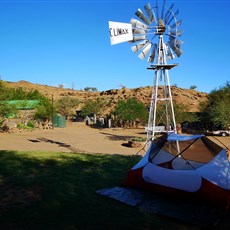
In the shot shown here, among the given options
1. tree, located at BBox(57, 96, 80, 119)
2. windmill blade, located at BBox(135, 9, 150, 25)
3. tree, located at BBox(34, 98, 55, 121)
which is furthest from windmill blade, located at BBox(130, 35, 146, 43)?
tree, located at BBox(57, 96, 80, 119)

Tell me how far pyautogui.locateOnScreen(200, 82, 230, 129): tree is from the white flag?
22.2 m

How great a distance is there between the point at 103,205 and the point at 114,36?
8.02m

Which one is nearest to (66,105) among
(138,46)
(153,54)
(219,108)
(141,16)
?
(219,108)

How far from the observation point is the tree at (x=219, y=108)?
111 feet

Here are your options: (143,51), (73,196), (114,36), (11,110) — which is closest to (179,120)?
(11,110)

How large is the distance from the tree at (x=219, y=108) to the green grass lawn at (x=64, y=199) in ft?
75.6

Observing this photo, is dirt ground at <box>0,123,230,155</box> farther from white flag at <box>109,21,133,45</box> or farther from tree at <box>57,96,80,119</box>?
tree at <box>57,96,80,119</box>

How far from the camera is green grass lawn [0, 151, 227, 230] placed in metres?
6.63

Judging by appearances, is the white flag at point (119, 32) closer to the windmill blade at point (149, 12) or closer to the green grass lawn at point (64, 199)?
the windmill blade at point (149, 12)

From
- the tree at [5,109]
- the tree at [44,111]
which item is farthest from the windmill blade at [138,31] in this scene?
the tree at [44,111]

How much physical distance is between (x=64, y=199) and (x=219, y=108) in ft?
96.6

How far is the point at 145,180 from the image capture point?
9.16 metres

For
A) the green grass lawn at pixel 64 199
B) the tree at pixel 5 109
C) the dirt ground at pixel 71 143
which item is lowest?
the green grass lawn at pixel 64 199

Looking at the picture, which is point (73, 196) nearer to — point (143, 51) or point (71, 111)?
point (143, 51)
